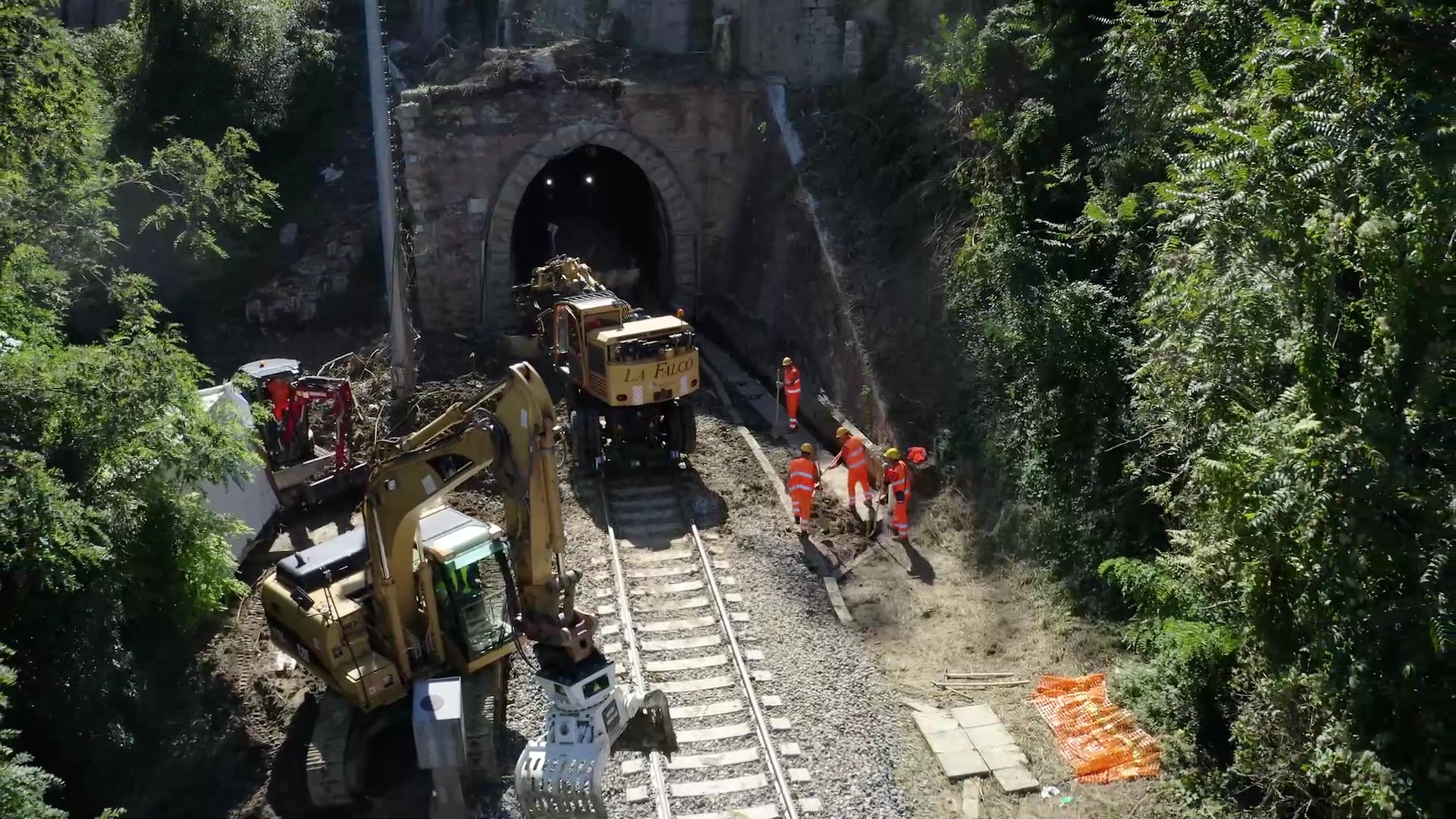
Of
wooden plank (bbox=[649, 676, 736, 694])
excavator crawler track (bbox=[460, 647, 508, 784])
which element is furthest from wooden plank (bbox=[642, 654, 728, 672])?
excavator crawler track (bbox=[460, 647, 508, 784])

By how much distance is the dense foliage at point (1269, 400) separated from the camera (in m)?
6.45

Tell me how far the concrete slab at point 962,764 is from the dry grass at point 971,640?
9 centimetres

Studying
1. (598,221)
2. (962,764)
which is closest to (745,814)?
(962,764)

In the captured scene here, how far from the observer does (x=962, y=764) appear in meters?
8.94

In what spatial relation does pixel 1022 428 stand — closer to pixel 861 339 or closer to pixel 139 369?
pixel 861 339

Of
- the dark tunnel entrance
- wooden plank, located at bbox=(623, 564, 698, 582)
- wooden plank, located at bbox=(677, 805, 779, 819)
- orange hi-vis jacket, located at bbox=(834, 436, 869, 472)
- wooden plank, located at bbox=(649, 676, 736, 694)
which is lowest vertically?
wooden plank, located at bbox=(677, 805, 779, 819)

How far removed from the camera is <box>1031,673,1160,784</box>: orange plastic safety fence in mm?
8703

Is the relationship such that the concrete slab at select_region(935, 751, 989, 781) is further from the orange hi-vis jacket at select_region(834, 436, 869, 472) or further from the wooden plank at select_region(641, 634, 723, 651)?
the orange hi-vis jacket at select_region(834, 436, 869, 472)

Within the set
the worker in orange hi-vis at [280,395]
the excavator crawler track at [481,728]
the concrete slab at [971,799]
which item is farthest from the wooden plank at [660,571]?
the worker in orange hi-vis at [280,395]

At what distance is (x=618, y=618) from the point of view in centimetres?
1115

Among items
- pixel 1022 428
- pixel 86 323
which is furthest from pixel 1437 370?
pixel 86 323

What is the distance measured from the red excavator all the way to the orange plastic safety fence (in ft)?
31.3

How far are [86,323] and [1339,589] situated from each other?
2092cm

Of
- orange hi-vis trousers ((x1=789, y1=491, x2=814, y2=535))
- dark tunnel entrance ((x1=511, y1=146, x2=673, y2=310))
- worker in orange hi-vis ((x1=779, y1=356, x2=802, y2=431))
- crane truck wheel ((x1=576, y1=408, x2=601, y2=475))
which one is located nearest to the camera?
orange hi-vis trousers ((x1=789, y1=491, x2=814, y2=535))
